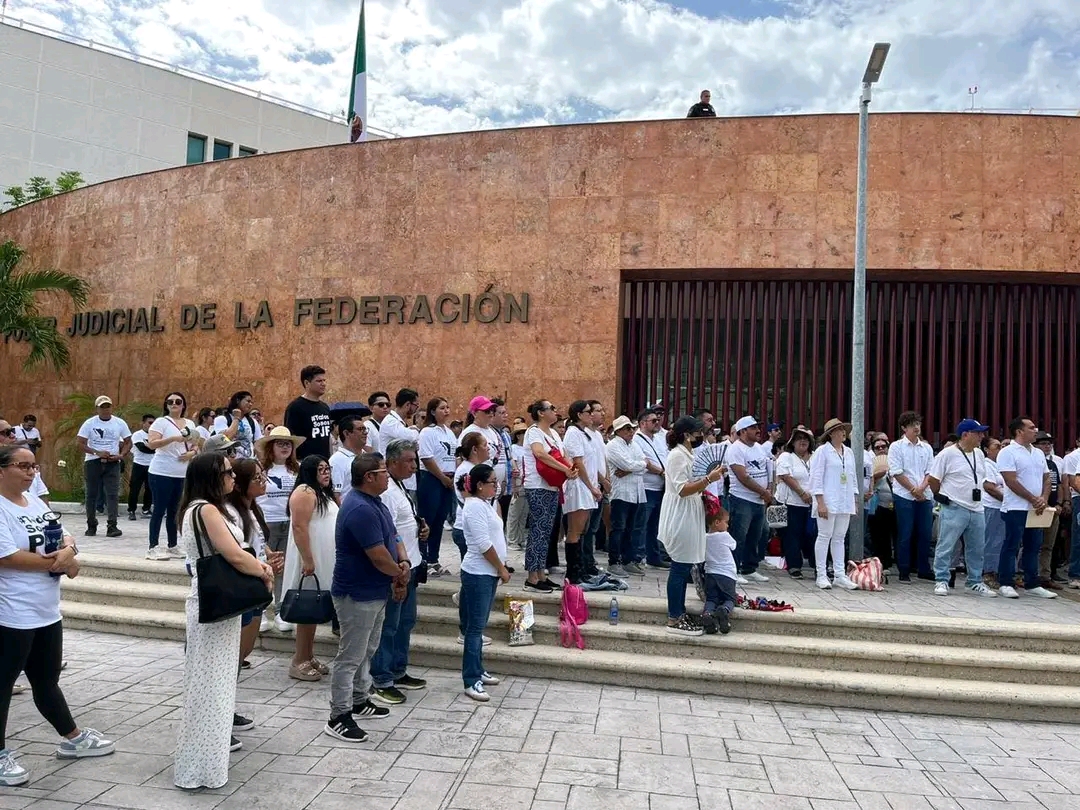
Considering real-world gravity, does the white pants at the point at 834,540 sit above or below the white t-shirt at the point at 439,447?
below

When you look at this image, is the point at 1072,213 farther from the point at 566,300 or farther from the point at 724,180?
the point at 566,300

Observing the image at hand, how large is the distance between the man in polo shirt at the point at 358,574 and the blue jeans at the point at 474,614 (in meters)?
0.71

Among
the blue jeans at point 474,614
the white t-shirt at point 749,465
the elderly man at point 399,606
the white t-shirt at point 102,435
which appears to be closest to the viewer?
the elderly man at point 399,606

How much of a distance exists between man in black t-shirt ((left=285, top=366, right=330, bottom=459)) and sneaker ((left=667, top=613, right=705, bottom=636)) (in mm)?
3188

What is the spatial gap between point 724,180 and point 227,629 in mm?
10092

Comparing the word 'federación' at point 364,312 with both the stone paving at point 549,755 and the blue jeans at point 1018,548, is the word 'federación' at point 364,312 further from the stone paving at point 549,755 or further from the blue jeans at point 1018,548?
the stone paving at point 549,755

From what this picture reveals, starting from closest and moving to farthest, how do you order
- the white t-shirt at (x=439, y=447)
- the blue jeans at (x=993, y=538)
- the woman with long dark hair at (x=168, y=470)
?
1. the white t-shirt at (x=439, y=447)
2. the blue jeans at (x=993, y=538)
3. the woman with long dark hair at (x=168, y=470)

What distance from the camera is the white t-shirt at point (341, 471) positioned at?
601 centimetres

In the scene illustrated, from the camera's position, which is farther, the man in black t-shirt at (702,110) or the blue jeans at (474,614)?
the man in black t-shirt at (702,110)

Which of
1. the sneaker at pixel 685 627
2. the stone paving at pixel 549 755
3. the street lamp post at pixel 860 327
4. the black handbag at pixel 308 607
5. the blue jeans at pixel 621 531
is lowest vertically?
the stone paving at pixel 549 755

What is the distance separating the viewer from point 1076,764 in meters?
4.61

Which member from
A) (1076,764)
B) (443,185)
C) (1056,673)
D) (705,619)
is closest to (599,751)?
(705,619)

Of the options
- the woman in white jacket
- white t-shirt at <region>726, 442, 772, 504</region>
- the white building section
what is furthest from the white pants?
the white building section

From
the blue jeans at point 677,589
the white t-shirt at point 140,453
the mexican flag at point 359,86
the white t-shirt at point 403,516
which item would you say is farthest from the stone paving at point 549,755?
the mexican flag at point 359,86
